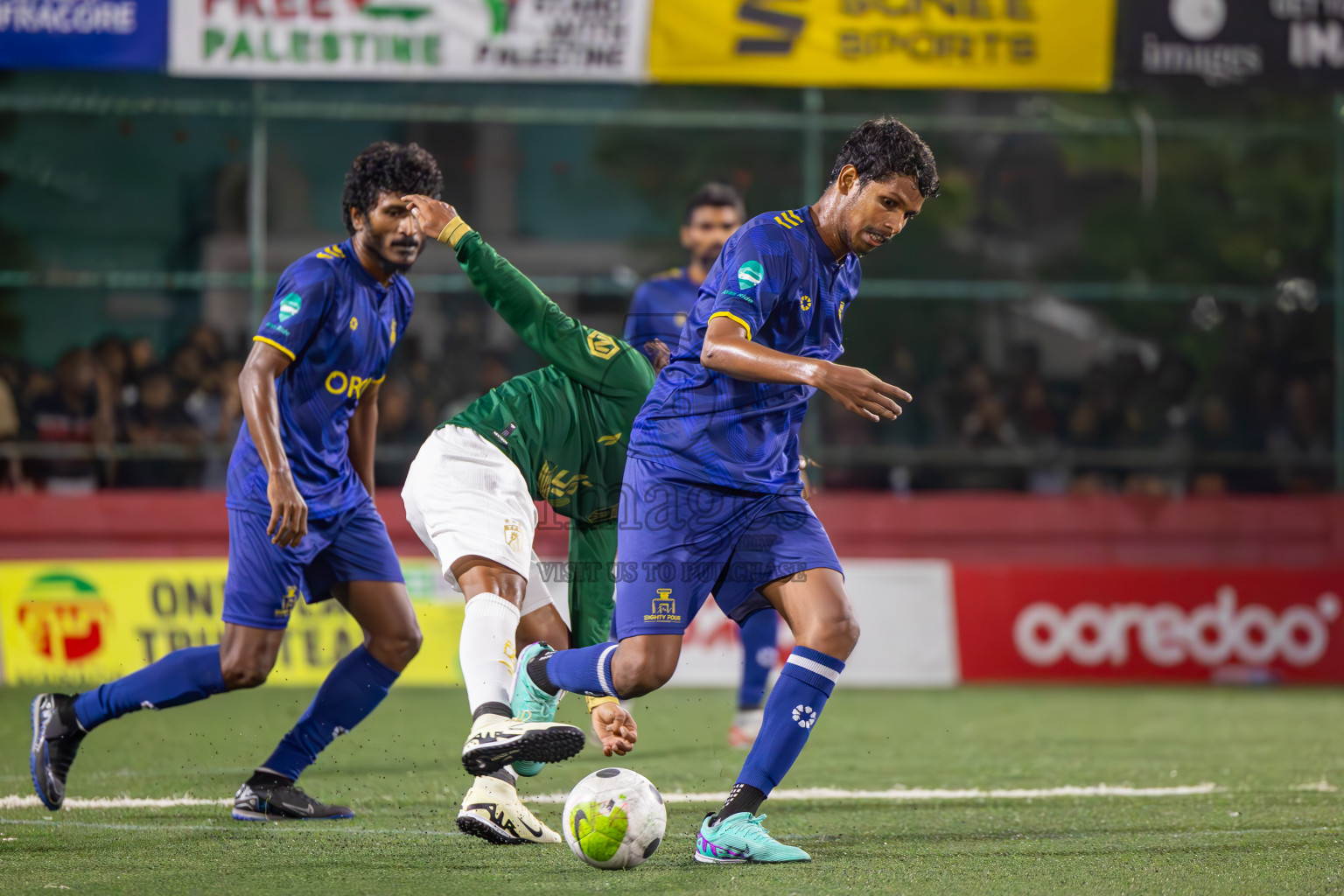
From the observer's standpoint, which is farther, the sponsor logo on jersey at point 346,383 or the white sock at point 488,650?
the sponsor logo on jersey at point 346,383

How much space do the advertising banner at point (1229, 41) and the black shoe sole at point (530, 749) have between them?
9126 millimetres

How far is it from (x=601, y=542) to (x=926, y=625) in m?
5.96

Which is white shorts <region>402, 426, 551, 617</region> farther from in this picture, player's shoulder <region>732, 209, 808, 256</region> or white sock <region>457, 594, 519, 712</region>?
player's shoulder <region>732, 209, 808, 256</region>

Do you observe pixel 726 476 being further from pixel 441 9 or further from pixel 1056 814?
pixel 441 9

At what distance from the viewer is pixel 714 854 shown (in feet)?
14.5

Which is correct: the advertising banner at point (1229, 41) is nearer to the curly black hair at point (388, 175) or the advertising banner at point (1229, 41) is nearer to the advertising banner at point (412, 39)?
the advertising banner at point (412, 39)

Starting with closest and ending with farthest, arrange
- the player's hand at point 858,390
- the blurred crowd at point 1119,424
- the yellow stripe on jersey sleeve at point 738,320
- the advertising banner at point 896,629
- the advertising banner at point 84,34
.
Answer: the player's hand at point 858,390 < the yellow stripe on jersey sleeve at point 738,320 < the advertising banner at point 896,629 < the advertising banner at point 84,34 < the blurred crowd at point 1119,424

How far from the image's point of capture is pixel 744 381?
14.5 feet

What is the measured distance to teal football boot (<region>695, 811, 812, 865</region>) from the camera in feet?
14.3

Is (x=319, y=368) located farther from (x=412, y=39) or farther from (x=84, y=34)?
(x=84, y=34)

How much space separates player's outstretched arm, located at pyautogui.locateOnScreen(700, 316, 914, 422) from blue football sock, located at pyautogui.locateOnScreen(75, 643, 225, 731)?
2122mm

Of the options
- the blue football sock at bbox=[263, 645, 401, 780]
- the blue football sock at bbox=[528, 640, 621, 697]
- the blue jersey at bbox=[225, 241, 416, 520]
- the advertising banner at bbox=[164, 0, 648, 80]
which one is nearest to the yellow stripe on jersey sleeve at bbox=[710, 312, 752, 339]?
the blue football sock at bbox=[528, 640, 621, 697]

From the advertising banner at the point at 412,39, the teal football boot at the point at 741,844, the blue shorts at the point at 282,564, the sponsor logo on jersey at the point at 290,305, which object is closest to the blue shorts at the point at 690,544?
the teal football boot at the point at 741,844

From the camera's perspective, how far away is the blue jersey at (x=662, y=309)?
693 cm
